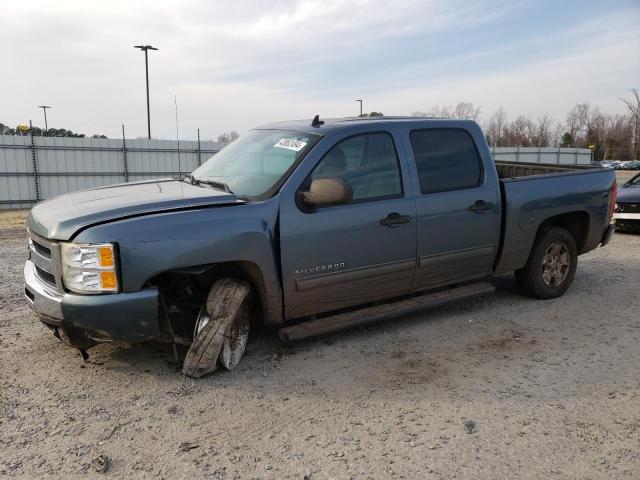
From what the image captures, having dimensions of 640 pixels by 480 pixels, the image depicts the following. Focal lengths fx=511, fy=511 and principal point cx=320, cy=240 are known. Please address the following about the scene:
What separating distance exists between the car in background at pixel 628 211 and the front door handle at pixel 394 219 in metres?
7.41

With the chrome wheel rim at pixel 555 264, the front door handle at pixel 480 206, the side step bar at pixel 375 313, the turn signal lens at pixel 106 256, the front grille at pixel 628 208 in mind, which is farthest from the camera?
the front grille at pixel 628 208

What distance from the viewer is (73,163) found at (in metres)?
18.6

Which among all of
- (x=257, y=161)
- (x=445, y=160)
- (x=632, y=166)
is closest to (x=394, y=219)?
(x=445, y=160)

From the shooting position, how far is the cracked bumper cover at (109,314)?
3137mm

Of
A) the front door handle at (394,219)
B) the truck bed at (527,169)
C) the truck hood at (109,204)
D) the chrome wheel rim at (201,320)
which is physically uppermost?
the truck bed at (527,169)

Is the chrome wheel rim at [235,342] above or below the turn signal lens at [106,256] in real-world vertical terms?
below

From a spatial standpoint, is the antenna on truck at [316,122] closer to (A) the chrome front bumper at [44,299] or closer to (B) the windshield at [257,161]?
(B) the windshield at [257,161]

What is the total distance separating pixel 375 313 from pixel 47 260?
2.45 metres

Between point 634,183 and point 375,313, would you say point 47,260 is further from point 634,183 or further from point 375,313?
point 634,183

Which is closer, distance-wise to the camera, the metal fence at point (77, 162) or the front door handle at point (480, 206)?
the front door handle at point (480, 206)

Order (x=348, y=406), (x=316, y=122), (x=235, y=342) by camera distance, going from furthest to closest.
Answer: (x=316, y=122), (x=235, y=342), (x=348, y=406)

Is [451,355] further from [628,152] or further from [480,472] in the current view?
[628,152]

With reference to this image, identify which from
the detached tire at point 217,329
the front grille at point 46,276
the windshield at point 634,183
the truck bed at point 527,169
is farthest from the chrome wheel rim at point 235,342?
the windshield at point 634,183

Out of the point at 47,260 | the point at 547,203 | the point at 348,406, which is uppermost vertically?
the point at 547,203
